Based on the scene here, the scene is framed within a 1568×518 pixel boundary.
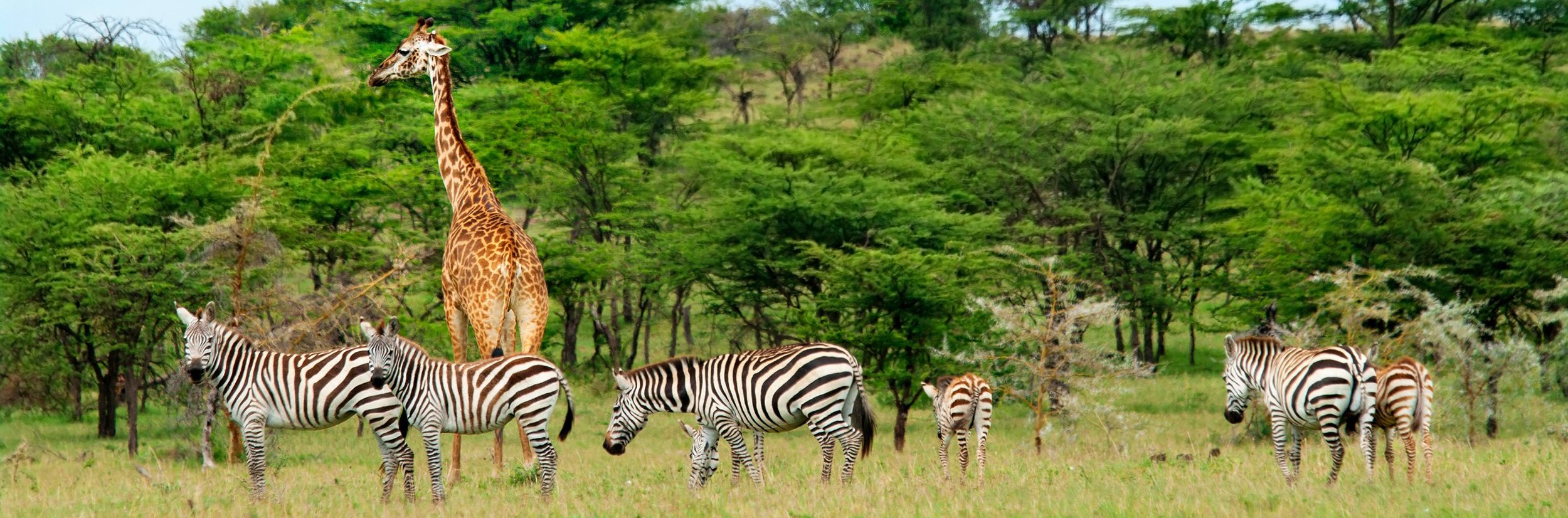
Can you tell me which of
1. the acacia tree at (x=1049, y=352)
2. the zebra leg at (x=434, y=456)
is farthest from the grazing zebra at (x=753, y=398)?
the acacia tree at (x=1049, y=352)

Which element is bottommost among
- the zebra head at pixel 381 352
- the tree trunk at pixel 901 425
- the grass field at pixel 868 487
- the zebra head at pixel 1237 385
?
the tree trunk at pixel 901 425

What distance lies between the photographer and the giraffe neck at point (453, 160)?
1697 centimetres

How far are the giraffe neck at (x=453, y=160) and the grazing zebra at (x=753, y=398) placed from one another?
4.74 m

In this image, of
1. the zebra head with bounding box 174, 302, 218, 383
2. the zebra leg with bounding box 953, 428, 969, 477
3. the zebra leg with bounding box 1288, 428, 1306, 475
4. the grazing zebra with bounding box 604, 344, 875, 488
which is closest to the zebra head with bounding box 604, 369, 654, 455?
the grazing zebra with bounding box 604, 344, 875, 488

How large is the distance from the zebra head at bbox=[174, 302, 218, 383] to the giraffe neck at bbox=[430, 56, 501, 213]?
501 cm

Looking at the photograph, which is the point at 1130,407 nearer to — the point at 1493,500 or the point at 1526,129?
the point at 1526,129

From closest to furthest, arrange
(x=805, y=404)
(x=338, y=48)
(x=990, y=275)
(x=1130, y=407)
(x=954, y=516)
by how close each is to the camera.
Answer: (x=954, y=516) → (x=805, y=404) → (x=990, y=275) → (x=1130, y=407) → (x=338, y=48)

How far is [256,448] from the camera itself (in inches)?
467

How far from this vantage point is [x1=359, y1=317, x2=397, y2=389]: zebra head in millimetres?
11352

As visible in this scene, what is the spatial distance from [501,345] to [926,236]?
1302 centimetres

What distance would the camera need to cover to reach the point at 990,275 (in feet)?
84.9

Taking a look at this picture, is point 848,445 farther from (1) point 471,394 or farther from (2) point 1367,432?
(2) point 1367,432

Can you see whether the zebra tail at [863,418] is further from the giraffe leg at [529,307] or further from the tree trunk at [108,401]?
the tree trunk at [108,401]

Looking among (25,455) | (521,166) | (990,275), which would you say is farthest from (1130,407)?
(25,455)
